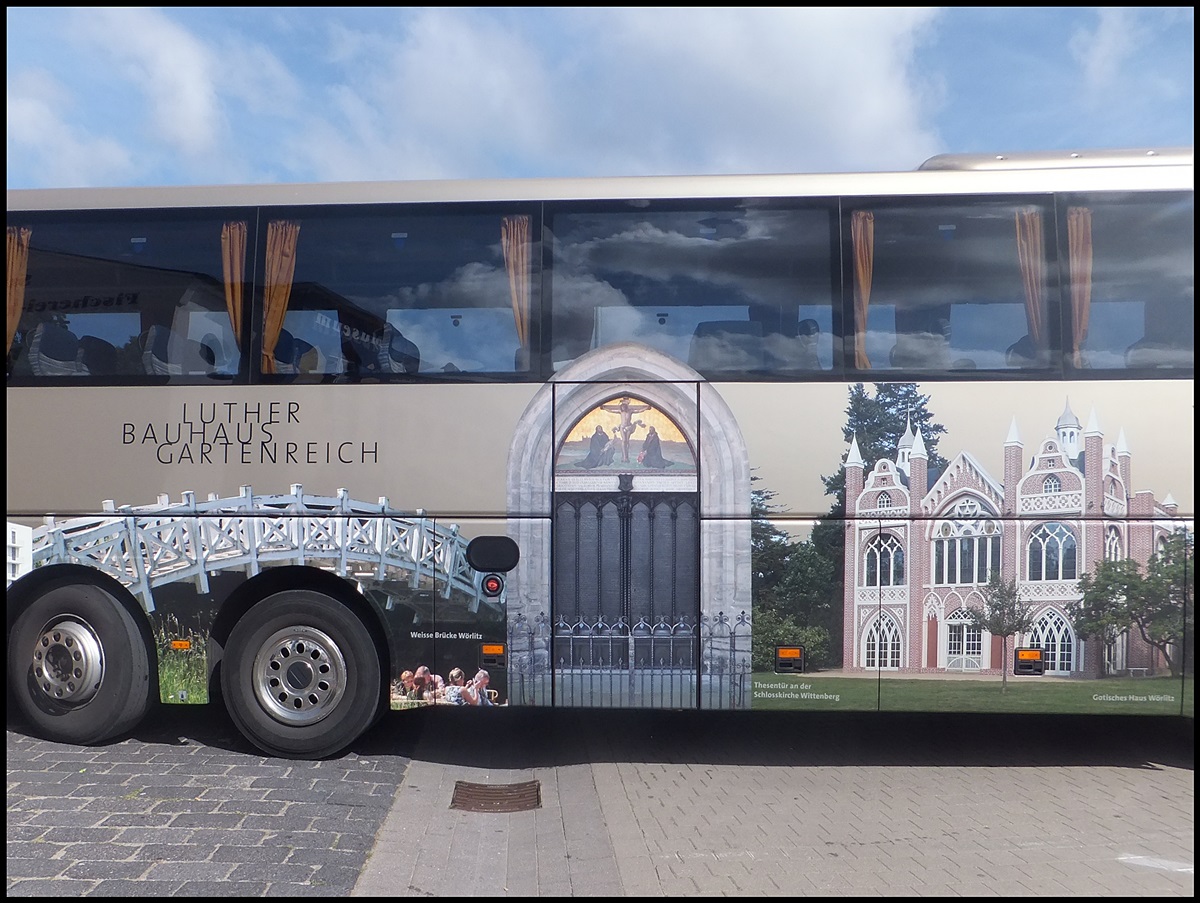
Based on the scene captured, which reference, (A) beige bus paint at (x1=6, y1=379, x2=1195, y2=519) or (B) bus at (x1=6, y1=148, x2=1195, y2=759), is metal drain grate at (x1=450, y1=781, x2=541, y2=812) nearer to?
(B) bus at (x1=6, y1=148, x2=1195, y2=759)

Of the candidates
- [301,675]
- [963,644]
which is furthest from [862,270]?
[301,675]

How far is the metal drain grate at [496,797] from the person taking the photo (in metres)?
5.72

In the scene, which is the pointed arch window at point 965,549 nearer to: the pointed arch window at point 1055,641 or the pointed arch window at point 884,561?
the pointed arch window at point 884,561

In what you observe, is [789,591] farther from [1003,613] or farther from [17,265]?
[17,265]

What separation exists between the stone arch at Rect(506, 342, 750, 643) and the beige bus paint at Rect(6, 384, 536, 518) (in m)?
0.15

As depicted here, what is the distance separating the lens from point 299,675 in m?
6.37

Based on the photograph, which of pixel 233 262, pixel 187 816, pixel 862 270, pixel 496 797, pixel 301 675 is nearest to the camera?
pixel 187 816

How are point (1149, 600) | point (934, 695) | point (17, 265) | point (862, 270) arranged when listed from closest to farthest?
1. point (1149, 600)
2. point (934, 695)
3. point (862, 270)
4. point (17, 265)

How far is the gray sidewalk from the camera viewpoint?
457cm

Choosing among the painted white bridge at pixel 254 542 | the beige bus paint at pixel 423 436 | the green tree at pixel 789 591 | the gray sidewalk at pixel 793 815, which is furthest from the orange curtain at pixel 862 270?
the painted white bridge at pixel 254 542

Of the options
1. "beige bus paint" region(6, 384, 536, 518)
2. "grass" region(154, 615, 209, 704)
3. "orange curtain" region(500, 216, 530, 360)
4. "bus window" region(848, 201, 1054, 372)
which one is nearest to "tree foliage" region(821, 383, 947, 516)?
"bus window" region(848, 201, 1054, 372)

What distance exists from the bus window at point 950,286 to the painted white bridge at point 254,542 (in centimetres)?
324

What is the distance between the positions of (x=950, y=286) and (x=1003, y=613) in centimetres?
226

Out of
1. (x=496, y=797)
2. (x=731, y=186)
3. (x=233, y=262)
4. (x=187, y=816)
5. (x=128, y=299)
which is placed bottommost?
(x=496, y=797)
